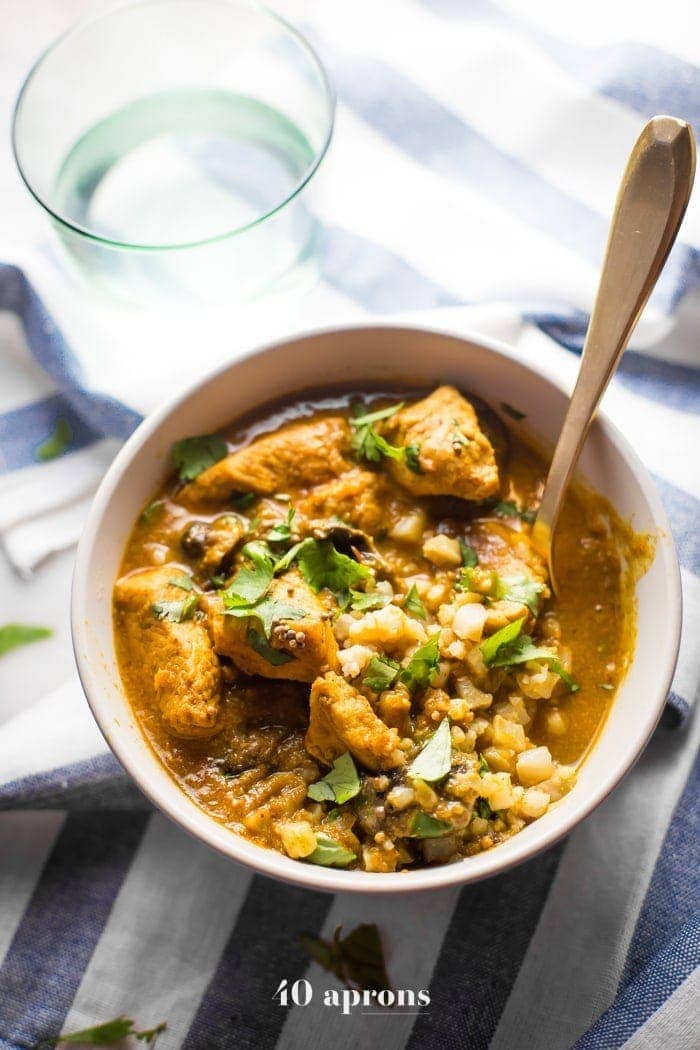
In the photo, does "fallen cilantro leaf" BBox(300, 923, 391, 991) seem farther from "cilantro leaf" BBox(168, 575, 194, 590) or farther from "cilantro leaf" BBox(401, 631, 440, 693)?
"cilantro leaf" BBox(168, 575, 194, 590)

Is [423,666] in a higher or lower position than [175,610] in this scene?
higher

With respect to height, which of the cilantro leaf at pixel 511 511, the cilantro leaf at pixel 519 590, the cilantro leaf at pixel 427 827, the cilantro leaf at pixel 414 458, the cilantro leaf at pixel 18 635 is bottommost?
the cilantro leaf at pixel 18 635

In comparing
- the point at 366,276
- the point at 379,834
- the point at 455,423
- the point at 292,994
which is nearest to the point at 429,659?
the point at 379,834

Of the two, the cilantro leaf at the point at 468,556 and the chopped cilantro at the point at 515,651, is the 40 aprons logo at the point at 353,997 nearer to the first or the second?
the chopped cilantro at the point at 515,651

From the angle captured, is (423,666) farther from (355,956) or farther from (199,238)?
(199,238)

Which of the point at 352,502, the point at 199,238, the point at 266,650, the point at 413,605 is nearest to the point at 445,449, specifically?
the point at 352,502

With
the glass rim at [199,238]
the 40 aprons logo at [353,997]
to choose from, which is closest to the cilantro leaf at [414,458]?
the glass rim at [199,238]
